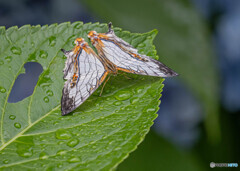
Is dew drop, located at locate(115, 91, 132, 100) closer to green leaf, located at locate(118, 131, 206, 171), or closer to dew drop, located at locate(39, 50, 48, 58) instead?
dew drop, located at locate(39, 50, 48, 58)

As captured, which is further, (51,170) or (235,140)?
(235,140)

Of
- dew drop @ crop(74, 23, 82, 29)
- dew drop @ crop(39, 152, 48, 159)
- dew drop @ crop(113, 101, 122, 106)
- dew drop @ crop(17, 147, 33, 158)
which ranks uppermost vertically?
dew drop @ crop(74, 23, 82, 29)

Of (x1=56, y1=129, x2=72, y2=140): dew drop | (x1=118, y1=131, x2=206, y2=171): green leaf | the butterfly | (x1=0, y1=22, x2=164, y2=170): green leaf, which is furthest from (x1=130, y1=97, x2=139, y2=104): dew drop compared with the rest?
(x1=118, y1=131, x2=206, y2=171): green leaf

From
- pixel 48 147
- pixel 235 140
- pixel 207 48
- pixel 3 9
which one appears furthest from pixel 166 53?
pixel 3 9

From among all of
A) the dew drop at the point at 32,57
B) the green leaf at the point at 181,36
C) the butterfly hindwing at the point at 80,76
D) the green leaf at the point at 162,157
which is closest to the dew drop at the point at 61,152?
the butterfly hindwing at the point at 80,76

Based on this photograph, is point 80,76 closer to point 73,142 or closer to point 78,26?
point 78,26

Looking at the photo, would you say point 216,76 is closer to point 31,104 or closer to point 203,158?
point 203,158

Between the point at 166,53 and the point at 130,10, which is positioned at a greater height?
the point at 130,10
